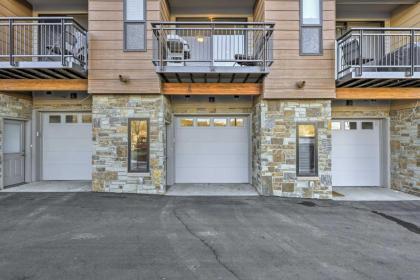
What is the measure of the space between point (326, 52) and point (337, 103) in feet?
6.86

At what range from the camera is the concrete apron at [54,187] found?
7324 mm

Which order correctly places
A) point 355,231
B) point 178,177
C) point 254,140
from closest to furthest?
1. point 355,231
2. point 254,140
3. point 178,177

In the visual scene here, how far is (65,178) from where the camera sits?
8703 millimetres

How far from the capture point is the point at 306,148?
23.0ft

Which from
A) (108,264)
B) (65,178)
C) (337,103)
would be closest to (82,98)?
(65,178)

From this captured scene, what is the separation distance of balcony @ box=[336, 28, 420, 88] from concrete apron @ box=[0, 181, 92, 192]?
310 inches

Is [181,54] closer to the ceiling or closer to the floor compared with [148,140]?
closer to the ceiling

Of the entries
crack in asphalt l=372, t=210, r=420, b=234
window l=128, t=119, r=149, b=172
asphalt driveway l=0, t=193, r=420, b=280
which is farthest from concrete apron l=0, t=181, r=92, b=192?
crack in asphalt l=372, t=210, r=420, b=234

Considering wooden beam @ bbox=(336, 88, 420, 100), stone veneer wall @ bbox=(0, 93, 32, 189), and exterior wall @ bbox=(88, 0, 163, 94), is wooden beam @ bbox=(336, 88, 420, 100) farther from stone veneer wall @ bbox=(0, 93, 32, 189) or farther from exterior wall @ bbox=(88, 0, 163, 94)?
stone veneer wall @ bbox=(0, 93, 32, 189)

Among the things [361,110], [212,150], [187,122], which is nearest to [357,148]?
[361,110]

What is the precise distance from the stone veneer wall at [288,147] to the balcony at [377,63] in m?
1.00

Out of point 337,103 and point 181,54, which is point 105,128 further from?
point 337,103

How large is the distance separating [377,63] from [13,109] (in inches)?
427

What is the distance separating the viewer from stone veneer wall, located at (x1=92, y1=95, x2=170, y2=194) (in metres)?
7.03
